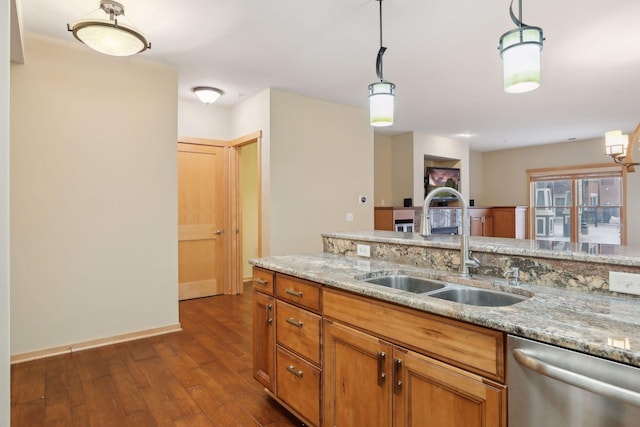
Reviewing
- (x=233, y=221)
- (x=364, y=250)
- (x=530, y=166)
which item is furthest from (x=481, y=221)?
(x=364, y=250)

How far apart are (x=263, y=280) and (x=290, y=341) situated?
16.9 inches

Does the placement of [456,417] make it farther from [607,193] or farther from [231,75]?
[607,193]

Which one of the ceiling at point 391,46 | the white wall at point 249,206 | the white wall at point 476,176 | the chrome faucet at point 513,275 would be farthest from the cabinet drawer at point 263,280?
the white wall at point 476,176

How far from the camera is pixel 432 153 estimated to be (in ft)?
23.6

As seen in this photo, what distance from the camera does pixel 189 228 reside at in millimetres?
4789

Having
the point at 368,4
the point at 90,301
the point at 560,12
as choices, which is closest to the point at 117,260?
the point at 90,301

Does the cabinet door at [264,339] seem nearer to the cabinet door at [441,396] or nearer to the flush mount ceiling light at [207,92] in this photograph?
the cabinet door at [441,396]

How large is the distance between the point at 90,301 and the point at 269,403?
203 centimetres

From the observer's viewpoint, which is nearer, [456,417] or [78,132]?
[456,417]

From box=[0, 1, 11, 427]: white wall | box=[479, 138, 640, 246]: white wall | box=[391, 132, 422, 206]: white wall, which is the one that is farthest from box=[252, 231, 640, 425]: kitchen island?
box=[479, 138, 640, 246]: white wall

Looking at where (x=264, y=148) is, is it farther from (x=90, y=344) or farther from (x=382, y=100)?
(x=90, y=344)

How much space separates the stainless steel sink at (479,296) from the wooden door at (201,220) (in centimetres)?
383

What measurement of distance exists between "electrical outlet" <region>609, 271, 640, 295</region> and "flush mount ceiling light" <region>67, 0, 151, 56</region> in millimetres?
3038

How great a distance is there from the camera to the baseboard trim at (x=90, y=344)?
2930mm
